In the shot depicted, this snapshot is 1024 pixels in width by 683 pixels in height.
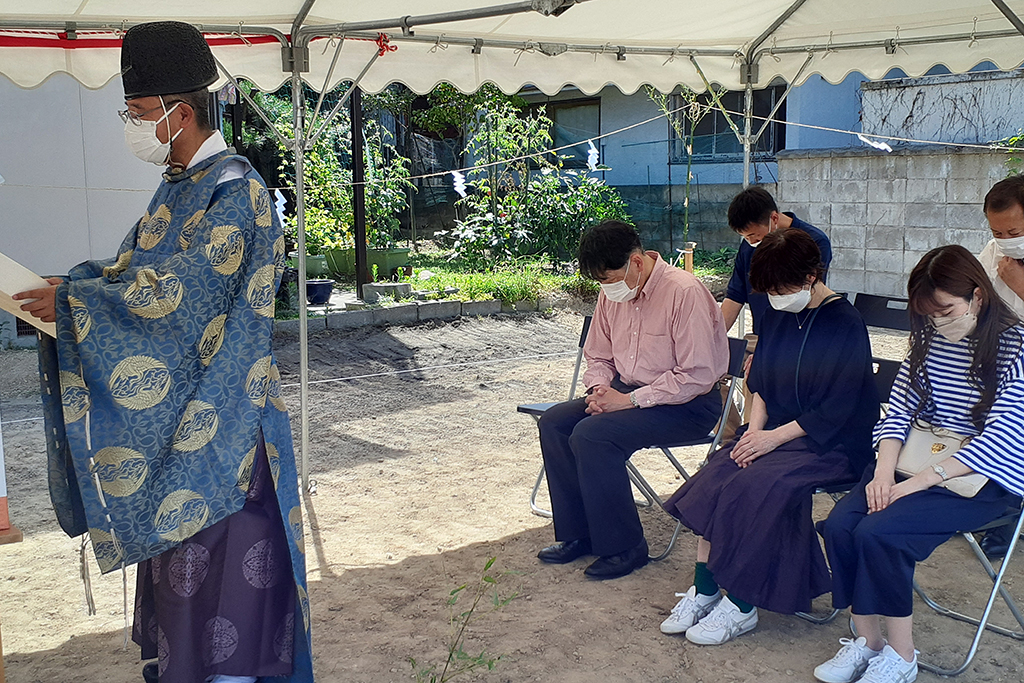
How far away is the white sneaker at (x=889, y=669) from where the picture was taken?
2.61 metres

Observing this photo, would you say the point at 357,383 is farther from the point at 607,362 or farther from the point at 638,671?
the point at 638,671

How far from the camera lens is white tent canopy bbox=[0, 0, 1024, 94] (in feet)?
13.5

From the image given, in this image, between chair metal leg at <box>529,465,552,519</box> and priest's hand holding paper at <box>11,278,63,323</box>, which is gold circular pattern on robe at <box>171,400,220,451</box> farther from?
chair metal leg at <box>529,465,552,519</box>

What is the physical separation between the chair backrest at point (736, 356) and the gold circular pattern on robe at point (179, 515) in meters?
2.29

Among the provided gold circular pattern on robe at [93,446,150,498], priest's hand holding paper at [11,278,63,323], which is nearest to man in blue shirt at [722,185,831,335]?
gold circular pattern on robe at [93,446,150,498]

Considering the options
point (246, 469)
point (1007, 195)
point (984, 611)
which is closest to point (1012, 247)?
point (1007, 195)

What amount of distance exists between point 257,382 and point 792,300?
1720 millimetres

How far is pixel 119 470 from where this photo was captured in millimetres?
2123

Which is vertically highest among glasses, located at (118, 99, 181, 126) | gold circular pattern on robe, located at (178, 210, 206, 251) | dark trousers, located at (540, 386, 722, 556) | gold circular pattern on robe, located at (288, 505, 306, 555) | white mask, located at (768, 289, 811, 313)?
glasses, located at (118, 99, 181, 126)

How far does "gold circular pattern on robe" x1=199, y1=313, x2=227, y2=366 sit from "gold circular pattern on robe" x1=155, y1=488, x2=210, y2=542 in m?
0.31

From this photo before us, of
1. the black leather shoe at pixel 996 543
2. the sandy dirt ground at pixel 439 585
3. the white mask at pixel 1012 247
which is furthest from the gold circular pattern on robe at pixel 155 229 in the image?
the black leather shoe at pixel 996 543

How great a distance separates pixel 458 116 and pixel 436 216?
2.65 metres

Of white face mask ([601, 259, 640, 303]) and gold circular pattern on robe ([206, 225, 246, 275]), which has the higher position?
gold circular pattern on robe ([206, 225, 246, 275])

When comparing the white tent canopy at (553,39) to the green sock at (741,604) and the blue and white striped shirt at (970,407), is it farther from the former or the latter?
the green sock at (741,604)
